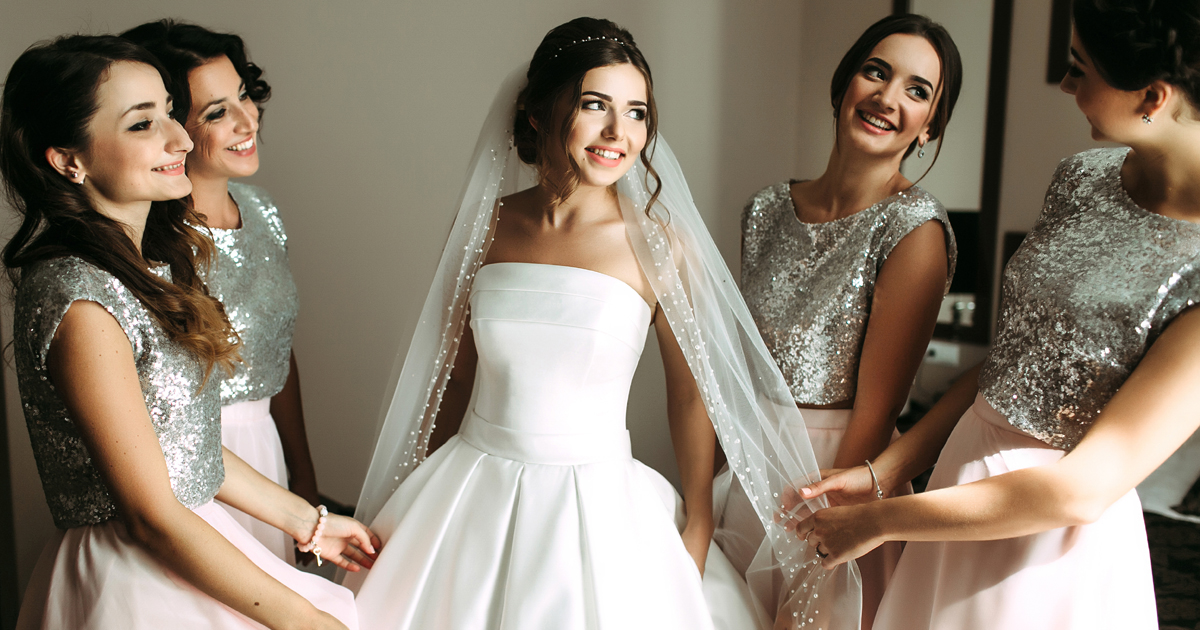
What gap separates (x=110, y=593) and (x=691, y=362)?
3.41ft

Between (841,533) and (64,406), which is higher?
(64,406)

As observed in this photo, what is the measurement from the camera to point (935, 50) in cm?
163

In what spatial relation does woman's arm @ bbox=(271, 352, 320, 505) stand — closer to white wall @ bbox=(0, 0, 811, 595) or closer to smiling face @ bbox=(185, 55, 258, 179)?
smiling face @ bbox=(185, 55, 258, 179)

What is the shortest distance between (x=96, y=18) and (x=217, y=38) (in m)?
0.82

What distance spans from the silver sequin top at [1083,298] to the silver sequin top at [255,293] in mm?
1634

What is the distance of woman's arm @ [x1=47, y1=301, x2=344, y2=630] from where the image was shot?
3.57 ft

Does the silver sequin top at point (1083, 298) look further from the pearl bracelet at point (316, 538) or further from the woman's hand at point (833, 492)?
the pearl bracelet at point (316, 538)

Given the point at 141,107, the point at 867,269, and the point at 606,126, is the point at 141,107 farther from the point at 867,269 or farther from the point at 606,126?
the point at 867,269

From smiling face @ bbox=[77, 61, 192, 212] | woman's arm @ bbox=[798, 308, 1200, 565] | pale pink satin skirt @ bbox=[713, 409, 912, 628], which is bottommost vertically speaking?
→ pale pink satin skirt @ bbox=[713, 409, 912, 628]

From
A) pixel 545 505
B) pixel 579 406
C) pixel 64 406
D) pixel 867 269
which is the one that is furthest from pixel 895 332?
pixel 64 406

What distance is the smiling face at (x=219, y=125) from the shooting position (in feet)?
5.98

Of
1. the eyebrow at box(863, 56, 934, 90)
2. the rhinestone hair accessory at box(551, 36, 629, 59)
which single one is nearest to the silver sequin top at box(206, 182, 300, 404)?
the rhinestone hair accessory at box(551, 36, 629, 59)

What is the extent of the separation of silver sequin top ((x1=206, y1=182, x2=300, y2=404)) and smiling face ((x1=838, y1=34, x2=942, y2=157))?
1458mm

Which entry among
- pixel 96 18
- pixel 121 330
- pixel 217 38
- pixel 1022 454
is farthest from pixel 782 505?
pixel 96 18
